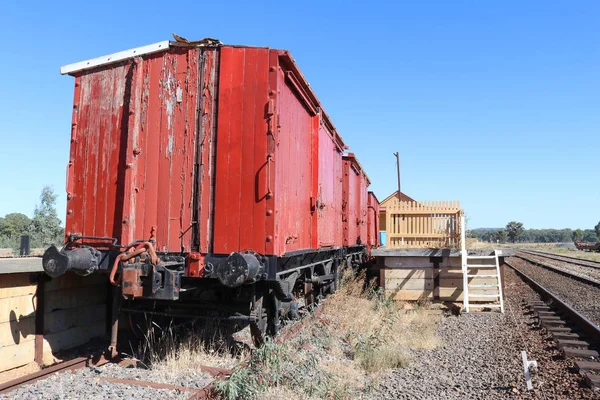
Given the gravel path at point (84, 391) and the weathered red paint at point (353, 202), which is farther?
the weathered red paint at point (353, 202)

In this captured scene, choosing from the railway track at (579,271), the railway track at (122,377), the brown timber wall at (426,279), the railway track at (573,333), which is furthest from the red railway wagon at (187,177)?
the railway track at (579,271)

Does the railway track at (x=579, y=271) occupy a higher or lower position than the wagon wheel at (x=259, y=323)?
lower

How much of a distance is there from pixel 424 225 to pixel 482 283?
3.21m

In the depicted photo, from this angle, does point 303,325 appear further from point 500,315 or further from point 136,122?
point 500,315

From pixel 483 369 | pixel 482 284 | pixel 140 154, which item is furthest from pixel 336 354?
pixel 482 284

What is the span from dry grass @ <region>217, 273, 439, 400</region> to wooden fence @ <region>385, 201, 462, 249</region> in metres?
3.89

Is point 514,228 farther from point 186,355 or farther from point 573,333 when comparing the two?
point 186,355

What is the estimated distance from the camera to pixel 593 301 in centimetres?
1266

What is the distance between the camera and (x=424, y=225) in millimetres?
13750

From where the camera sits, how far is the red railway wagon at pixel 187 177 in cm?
549

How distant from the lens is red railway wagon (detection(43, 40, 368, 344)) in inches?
216

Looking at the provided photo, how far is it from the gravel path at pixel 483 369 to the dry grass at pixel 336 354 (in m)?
0.27

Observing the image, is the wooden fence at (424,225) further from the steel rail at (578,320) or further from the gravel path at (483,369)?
the gravel path at (483,369)

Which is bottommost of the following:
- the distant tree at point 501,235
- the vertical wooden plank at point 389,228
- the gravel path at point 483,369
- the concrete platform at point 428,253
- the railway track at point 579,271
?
the gravel path at point 483,369
